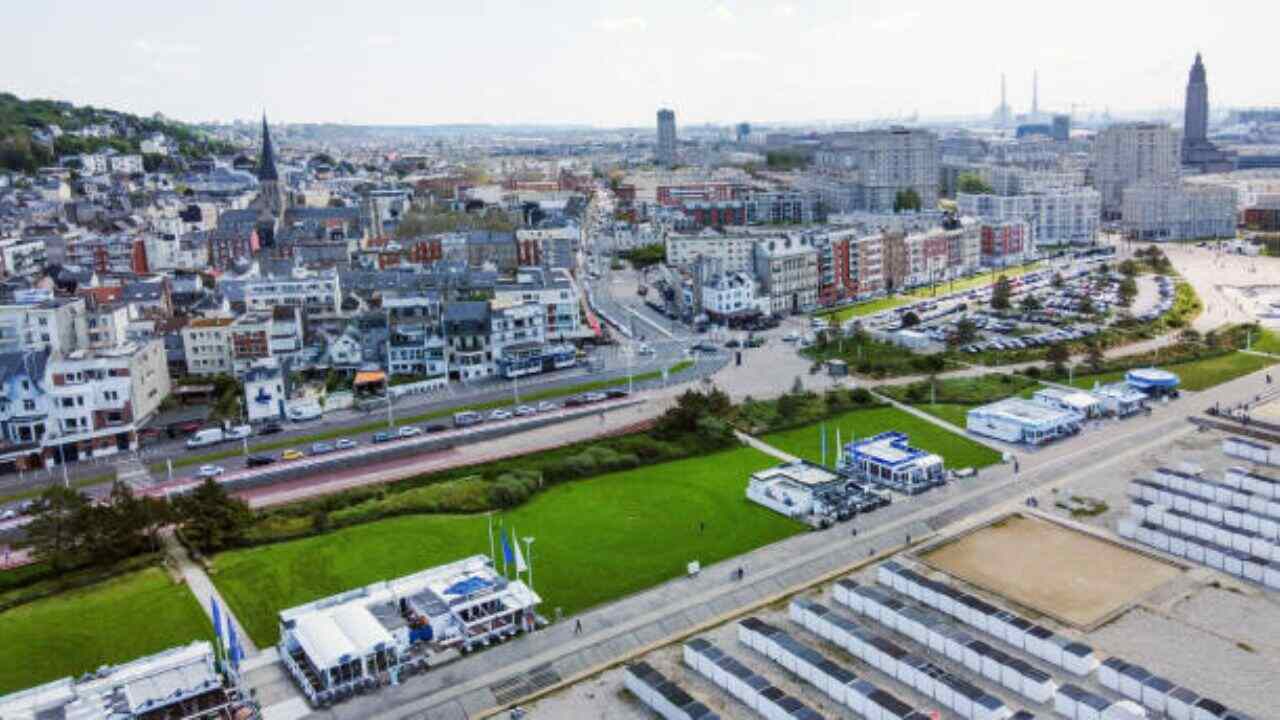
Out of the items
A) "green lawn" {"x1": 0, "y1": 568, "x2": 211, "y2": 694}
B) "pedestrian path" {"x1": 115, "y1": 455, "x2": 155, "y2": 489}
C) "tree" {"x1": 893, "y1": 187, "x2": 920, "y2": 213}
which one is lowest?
"green lawn" {"x1": 0, "y1": 568, "x2": 211, "y2": 694}

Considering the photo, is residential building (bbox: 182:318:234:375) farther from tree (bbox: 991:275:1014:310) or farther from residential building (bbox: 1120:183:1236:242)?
residential building (bbox: 1120:183:1236:242)

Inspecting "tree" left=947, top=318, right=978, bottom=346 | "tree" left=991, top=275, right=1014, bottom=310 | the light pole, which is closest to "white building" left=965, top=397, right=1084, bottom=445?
"tree" left=947, top=318, right=978, bottom=346

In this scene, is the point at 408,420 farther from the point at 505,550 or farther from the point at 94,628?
the point at 94,628

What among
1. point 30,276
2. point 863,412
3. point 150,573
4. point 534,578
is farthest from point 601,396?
point 30,276

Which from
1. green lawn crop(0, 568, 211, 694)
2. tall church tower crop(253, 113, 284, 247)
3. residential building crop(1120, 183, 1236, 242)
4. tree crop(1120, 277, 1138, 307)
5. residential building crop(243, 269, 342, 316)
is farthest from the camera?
residential building crop(1120, 183, 1236, 242)

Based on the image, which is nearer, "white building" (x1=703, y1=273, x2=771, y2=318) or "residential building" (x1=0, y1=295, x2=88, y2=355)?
"residential building" (x1=0, y1=295, x2=88, y2=355)

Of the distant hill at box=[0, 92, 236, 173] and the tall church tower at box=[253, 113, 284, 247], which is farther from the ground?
the distant hill at box=[0, 92, 236, 173]
